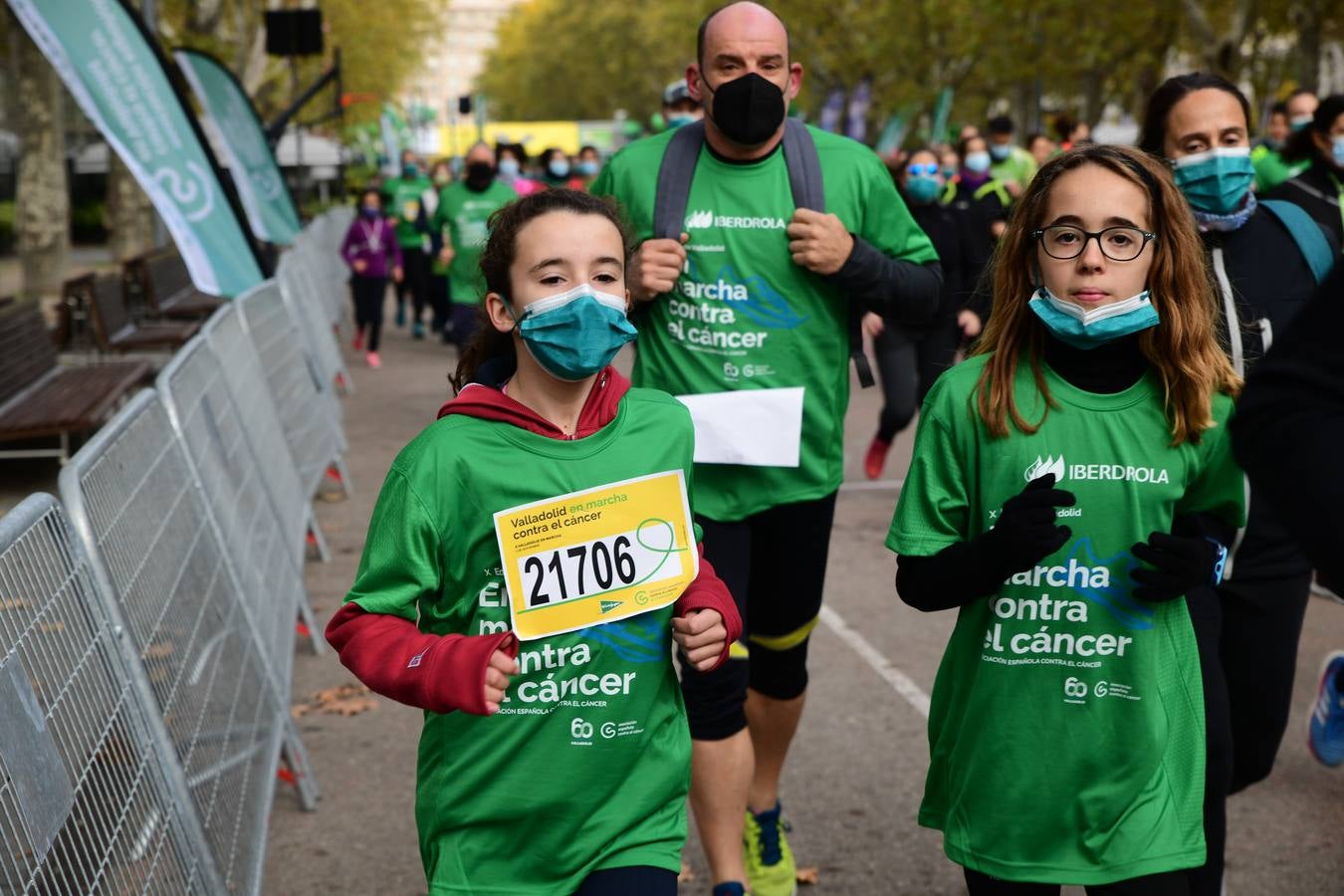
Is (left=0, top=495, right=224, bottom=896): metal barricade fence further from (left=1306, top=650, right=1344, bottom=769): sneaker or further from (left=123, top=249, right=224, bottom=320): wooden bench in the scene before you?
(left=123, top=249, right=224, bottom=320): wooden bench

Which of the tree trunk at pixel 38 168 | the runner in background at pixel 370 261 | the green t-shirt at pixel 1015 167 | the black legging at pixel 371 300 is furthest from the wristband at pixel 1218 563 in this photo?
the tree trunk at pixel 38 168

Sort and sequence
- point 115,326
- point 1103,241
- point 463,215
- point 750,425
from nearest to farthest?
1. point 1103,241
2. point 750,425
3. point 463,215
4. point 115,326

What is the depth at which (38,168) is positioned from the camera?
21547 millimetres

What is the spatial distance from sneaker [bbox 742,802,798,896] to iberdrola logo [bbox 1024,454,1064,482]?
5.74 feet

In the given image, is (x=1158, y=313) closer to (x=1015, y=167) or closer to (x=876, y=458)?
(x=876, y=458)

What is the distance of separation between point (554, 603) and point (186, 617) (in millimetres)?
1543

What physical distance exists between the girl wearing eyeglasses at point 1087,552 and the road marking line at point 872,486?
6792 millimetres

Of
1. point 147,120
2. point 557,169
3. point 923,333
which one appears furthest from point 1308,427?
point 557,169

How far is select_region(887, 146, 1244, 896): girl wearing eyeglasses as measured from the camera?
2.84 m

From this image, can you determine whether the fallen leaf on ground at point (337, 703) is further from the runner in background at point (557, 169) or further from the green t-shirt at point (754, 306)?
the runner in background at point (557, 169)

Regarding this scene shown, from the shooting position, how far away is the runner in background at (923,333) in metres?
9.47

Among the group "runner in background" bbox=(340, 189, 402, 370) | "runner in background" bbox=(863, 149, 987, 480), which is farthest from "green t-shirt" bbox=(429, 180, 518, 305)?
"runner in background" bbox=(340, 189, 402, 370)

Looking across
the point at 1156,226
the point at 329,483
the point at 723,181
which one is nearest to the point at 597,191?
the point at 723,181

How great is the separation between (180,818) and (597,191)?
1.92 meters
